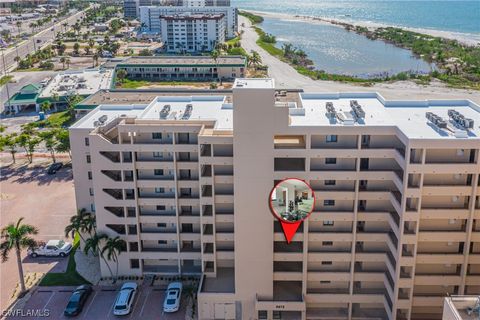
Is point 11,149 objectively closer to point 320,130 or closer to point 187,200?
point 187,200

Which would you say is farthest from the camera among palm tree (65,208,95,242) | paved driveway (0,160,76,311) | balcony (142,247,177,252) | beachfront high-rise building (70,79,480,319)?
paved driveway (0,160,76,311)

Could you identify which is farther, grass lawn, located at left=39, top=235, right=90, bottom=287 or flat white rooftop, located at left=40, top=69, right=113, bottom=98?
flat white rooftop, located at left=40, top=69, right=113, bottom=98

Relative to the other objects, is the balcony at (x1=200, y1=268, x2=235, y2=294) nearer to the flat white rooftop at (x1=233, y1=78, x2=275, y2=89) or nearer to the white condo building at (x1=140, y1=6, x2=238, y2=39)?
the flat white rooftop at (x1=233, y1=78, x2=275, y2=89)

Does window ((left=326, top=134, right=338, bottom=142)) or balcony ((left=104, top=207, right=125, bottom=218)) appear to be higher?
window ((left=326, top=134, right=338, bottom=142))

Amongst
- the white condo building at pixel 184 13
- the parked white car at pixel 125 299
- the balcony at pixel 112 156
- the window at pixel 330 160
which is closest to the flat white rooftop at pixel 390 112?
the window at pixel 330 160

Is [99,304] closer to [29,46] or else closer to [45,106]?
[45,106]

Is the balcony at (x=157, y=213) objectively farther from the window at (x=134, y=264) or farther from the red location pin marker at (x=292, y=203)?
the red location pin marker at (x=292, y=203)

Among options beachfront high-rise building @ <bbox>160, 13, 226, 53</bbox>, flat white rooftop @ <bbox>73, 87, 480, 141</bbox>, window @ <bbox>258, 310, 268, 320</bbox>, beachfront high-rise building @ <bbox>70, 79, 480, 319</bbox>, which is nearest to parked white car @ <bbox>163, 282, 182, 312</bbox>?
beachfront high-rise building @ <bbox>70, 79, 480, 319</bbox>
